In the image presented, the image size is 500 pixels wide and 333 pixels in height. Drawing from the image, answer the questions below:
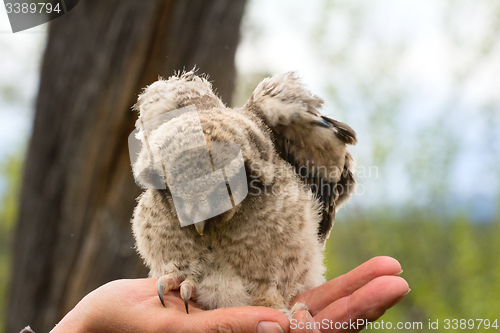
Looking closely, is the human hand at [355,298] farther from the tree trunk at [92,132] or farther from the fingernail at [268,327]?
the tree trunk at [92,132]

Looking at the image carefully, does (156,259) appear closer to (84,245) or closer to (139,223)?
(139,223)

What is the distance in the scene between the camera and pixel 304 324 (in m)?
1.28

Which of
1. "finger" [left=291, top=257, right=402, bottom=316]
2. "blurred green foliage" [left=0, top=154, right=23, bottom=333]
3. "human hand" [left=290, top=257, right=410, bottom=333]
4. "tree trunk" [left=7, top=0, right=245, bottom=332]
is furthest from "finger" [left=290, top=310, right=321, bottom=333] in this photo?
"blurred green foliage" [left=0, top=154, right=23, bottom=333]

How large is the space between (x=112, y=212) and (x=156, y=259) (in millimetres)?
1037

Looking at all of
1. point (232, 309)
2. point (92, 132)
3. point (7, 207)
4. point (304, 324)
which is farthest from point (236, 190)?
point (7, 207)

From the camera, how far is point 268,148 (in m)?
1.51

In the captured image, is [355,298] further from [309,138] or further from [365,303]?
[309,138]

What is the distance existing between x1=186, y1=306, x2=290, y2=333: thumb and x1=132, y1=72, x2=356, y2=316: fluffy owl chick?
0.15 metres

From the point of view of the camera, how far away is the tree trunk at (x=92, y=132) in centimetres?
219

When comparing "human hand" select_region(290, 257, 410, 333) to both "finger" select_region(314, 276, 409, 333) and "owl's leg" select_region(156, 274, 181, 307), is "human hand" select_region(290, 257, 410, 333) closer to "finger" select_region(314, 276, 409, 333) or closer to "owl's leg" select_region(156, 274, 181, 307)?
"finger" select_region(314, 276, 409, 333)

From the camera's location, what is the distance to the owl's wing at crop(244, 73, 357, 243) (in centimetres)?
156

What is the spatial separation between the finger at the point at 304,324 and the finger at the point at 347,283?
111 mm

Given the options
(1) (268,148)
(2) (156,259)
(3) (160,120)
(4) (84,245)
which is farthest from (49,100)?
(1) (268,148)

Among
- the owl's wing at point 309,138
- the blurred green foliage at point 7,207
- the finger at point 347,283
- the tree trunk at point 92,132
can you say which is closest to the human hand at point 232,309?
the finger at point 347,283
